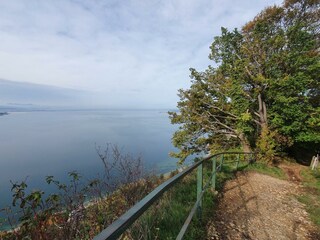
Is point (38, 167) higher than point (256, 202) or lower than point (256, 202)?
lower

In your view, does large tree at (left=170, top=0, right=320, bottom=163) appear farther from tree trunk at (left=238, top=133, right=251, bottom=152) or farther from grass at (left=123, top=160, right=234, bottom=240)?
grass at (left=123, top=160, right=234, bottom=240)

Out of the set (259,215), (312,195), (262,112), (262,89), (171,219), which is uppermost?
(262,89)

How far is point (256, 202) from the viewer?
5.70m

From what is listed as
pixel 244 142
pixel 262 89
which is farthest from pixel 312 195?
pixel 244 142

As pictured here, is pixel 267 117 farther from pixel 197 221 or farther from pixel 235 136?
pixel 197 221

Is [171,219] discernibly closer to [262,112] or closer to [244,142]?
[262,112]

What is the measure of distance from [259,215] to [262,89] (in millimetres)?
10620

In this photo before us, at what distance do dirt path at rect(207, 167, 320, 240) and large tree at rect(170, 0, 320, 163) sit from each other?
6259 millimetres

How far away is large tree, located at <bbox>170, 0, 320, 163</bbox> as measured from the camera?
12414 mm

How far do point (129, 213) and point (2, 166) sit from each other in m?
28.0

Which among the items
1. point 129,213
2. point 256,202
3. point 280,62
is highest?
point 280,62

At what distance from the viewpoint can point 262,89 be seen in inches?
545

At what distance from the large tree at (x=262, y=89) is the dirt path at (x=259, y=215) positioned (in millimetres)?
6259

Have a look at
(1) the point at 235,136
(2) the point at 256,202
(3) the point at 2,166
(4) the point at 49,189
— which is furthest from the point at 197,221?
(3) the point at 2,166
